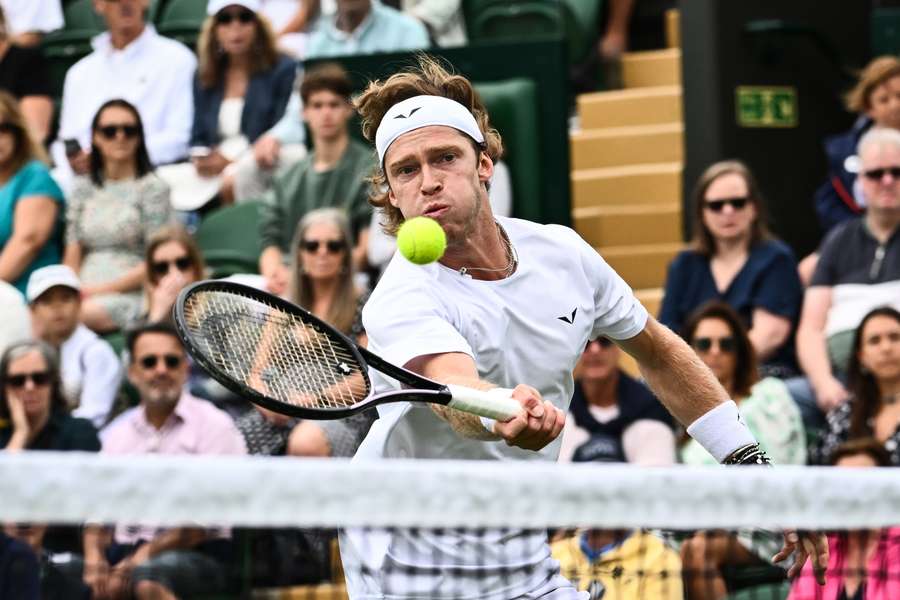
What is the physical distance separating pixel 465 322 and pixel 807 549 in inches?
38.0

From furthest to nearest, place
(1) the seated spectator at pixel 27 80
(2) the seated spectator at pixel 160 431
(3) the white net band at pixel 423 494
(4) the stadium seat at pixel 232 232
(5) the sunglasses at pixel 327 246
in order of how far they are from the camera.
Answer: (1) the seated spectator at pixel 27 80, (4) the stadium seat at pixel 232 232, (5) the sunglasses at pixel 327 246, (2) the seated spectator at pixel 160 431, (3) the white net band at pixel 423 494

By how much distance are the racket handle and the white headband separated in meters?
0.82

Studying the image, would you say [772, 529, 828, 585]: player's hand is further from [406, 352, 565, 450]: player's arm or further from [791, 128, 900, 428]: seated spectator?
[791, 128, 900, 428]: seated spectator

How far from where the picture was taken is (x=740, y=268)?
308 inches

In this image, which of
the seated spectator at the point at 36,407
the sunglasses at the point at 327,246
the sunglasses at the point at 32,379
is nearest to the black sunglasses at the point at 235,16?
the sunglasses at the point at 327,246

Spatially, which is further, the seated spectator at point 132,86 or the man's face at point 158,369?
the seated spectator at point 132,86

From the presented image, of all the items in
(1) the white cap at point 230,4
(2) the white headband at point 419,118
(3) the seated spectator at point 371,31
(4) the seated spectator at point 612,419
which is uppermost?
(1) the white cap at point 230,4

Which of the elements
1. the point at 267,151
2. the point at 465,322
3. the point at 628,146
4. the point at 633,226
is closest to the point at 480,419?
the point at 465,322

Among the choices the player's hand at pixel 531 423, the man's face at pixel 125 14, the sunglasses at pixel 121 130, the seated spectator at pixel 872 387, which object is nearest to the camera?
the player's hand at pixel 531 423

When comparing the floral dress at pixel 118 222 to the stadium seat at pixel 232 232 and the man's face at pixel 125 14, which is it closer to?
the stadium seat at pixel 232 232

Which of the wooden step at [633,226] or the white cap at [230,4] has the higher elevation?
the white cap at [230,4]

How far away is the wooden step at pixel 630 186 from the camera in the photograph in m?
9.76

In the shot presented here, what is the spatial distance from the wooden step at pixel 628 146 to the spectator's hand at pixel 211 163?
6.55 ft

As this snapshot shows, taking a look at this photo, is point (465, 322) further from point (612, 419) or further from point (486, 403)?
point (612, 419)
